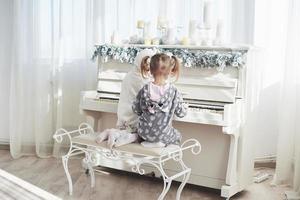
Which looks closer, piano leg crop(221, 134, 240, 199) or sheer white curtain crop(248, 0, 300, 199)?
piano leg crop(221, 134, 240, 199)

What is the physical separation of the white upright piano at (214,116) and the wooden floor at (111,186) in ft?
0.32

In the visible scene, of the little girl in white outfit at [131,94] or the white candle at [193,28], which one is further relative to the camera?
the white candle at [193,28]

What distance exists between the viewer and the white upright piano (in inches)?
123

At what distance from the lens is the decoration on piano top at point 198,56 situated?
10.3 feet

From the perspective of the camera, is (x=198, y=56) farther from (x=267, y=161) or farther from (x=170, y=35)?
(x=267, y=161)

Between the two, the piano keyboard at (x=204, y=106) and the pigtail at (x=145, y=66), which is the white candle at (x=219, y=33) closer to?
the piano keyboard at (x=204, y=106)

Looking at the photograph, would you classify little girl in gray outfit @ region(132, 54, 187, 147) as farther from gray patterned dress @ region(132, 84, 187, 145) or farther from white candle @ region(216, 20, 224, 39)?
white candle @ region(216, 20, 224, 39)

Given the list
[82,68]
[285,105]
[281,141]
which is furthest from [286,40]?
[82,68]

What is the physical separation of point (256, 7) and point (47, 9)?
77.1 inches

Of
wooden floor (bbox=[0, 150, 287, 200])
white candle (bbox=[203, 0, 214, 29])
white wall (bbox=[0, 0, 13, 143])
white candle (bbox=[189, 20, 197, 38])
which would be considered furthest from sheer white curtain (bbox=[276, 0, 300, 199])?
white wall (bbox=[0, 0, 13, 143])

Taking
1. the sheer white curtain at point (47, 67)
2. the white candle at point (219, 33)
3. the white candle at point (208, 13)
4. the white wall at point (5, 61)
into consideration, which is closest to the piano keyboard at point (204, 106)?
the white candle at point (219, 33)

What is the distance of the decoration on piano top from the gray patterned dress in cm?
41

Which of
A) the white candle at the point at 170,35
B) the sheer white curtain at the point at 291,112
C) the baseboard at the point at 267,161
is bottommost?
the baseboard at the point at 267,161

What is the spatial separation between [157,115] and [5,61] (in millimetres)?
2395
